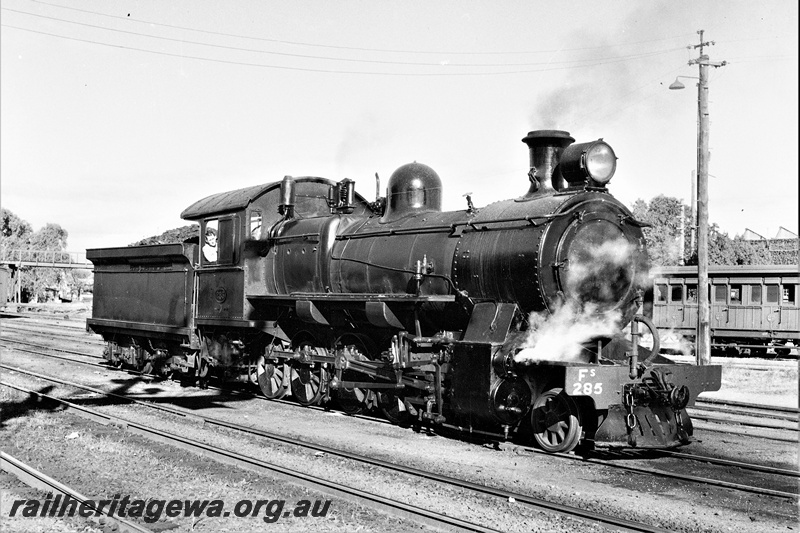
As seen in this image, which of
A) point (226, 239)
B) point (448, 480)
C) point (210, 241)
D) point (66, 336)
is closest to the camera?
point (448, 480)

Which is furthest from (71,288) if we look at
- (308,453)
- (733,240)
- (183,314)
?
(308,453)

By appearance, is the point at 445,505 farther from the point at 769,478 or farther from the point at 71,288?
the point at 71,288

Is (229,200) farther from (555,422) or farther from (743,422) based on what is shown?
(743,422)

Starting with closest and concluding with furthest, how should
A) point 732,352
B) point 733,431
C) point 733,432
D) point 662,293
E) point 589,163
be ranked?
point 589,163
point 733,432
point 733,431
point 732,352
point 662,293

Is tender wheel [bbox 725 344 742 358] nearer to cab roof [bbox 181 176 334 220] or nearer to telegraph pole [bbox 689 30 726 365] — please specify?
telegraph pole [bbox 689 30 726 365]

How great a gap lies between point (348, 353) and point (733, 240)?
36.2 meters

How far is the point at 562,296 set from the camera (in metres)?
8.41

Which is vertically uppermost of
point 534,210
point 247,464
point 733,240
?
point 733,240

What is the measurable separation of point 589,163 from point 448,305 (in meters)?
2.55

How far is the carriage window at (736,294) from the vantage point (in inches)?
923

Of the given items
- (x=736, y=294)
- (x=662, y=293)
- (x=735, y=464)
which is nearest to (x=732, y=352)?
(x=736, y=294)

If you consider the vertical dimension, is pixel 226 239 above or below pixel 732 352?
above

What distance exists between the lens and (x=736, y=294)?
2350cm

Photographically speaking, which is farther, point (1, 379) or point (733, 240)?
point (733, 240)
